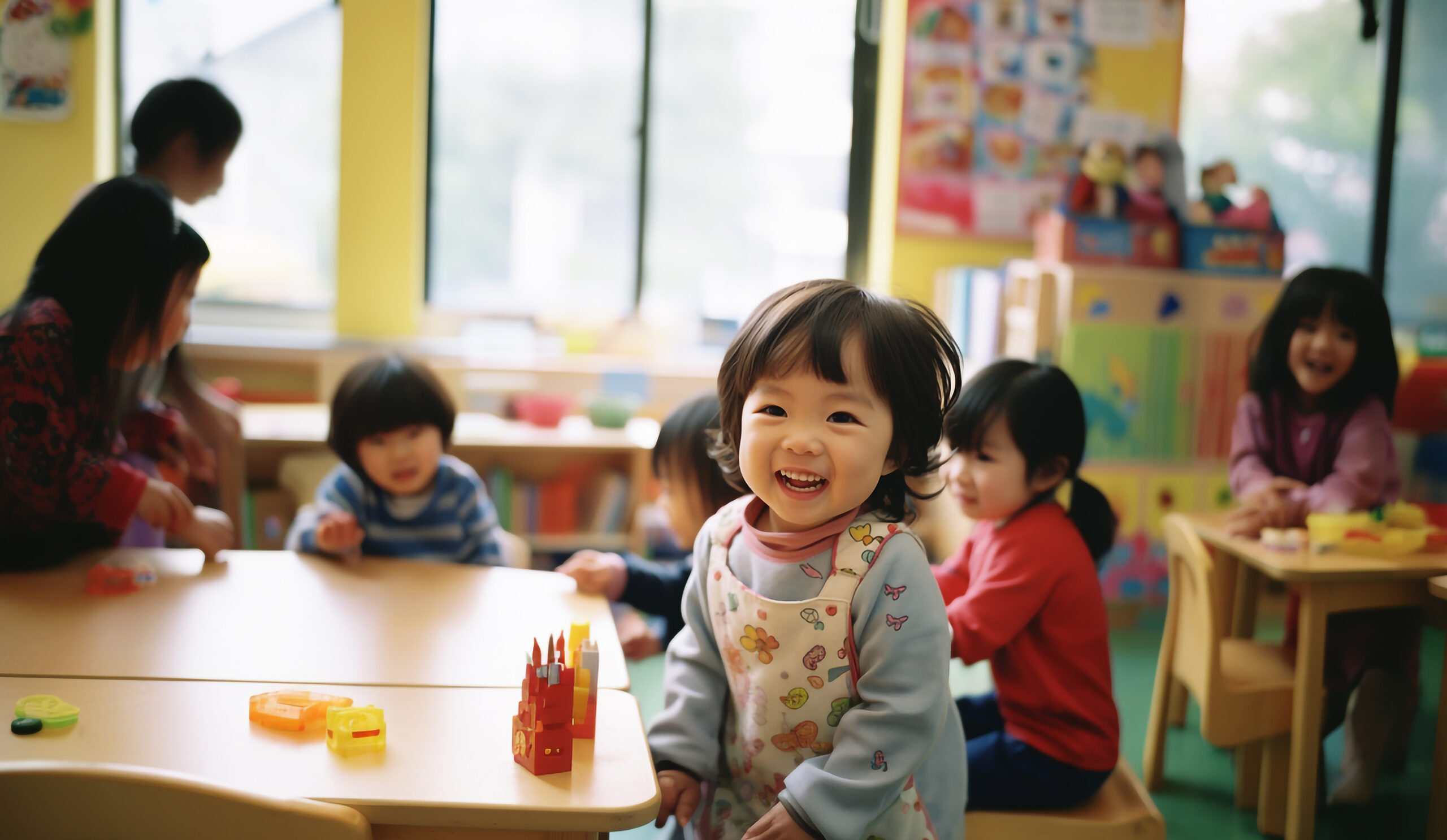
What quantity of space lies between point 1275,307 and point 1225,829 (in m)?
1.05

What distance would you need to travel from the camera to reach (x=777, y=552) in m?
1.17

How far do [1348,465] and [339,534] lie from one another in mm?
1895

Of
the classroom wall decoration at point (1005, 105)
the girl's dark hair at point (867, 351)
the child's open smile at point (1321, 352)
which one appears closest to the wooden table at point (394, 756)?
the girl's dark hair at point (867, 351)

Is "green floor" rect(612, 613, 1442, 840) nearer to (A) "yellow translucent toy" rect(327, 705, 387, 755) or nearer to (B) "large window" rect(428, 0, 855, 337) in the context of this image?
(A) "yellow translucent toy" rect(327, 705, 387, 755)

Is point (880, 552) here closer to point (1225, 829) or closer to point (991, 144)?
point (1225, 829)

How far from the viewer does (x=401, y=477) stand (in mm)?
1938

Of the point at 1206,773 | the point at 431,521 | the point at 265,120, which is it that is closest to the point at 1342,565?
the point at 1206,773

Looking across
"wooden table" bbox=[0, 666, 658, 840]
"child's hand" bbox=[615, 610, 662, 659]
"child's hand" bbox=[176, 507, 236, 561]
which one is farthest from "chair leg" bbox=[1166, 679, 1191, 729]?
"child's hand" bbox=[176, 507, 236, 561]

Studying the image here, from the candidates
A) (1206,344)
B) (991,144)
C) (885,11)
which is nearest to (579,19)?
(885,11)

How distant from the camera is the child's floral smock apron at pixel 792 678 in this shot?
1.12 m

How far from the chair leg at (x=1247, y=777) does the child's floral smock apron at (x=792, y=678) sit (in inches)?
52.6

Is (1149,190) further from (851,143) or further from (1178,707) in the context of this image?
(1178,707)

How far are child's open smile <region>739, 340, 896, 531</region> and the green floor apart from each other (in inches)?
43.6

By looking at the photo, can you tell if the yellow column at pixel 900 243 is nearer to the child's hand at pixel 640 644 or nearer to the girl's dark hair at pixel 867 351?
the child's hand at pixel 640 644
